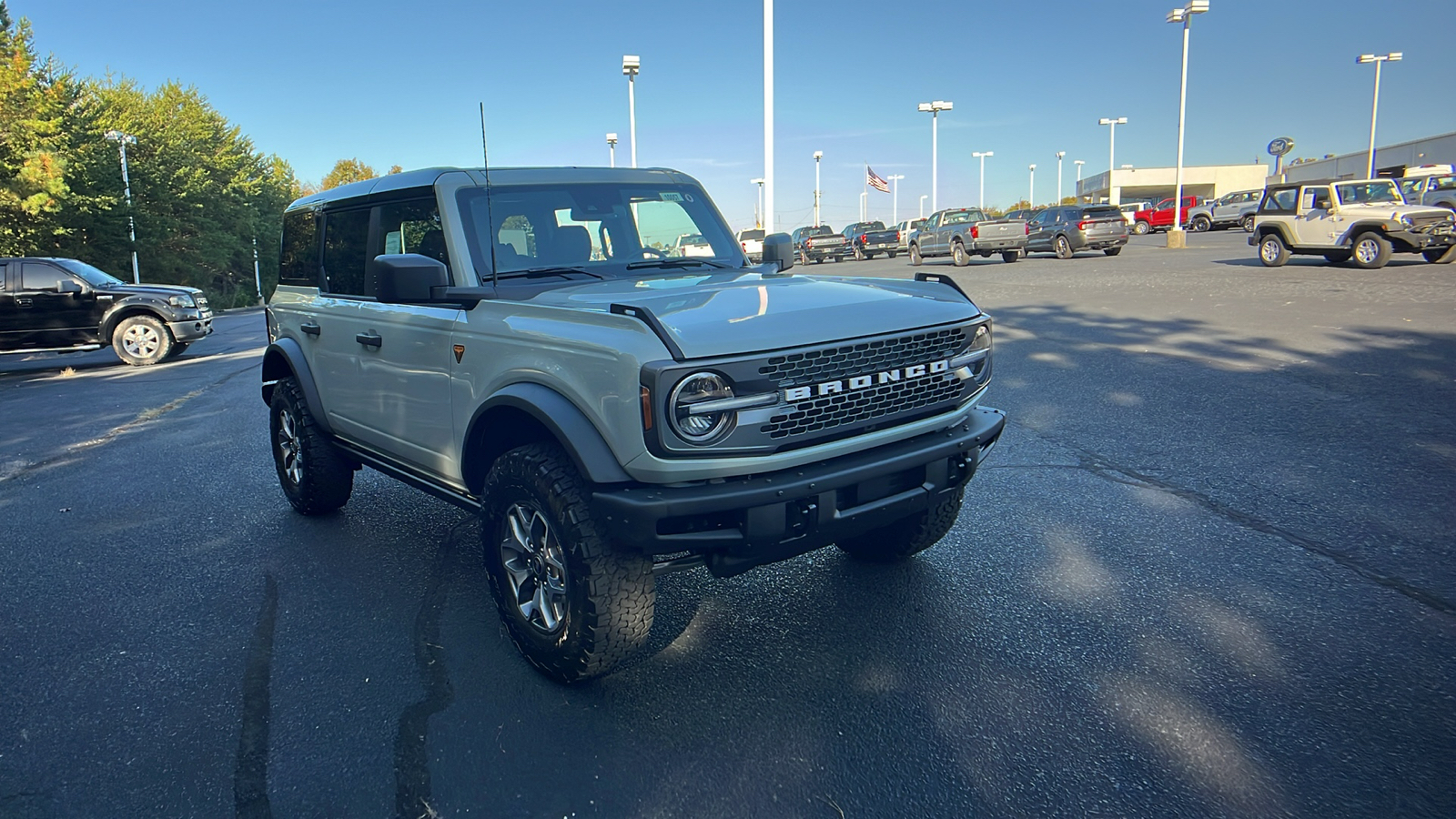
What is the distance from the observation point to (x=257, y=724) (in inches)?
129

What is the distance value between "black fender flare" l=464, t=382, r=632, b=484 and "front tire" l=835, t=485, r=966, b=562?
1543mm

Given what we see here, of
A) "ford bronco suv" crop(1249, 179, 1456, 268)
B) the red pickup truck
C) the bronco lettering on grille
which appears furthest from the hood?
the red pickup truck

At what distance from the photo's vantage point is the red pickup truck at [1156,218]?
165 ft

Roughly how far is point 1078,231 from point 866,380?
26.9 metres

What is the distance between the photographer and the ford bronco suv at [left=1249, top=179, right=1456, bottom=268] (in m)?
17.4

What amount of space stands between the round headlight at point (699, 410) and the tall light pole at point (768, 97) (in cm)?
1742

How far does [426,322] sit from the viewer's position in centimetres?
418

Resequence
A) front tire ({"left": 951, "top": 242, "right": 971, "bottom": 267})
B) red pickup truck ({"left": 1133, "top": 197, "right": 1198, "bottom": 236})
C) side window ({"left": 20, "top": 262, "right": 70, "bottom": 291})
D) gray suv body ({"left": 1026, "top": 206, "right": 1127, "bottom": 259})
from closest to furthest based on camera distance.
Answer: side window ({"left": 20, "top": 262, "right": 70, "bottom": 291})
gray suv body ({"left": 1026, "top": 206, "right": 1127, "bottom": 259})
front tire ({"left": 951, "top": 242, "right": 971, "bottom": 267})
red pickup truck ({"left": 1133, "top": 197, "right": 1198, "bottom": 236})

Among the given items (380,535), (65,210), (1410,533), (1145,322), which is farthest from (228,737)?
(65,210)

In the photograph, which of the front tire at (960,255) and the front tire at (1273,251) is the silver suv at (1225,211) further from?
the front tire at (1273,251)

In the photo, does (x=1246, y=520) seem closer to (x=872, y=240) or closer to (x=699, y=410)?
(x=699, y=410)

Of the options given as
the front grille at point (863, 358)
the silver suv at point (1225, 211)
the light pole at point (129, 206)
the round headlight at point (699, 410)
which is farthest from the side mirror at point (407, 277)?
the silver suv at point (1225, 211)

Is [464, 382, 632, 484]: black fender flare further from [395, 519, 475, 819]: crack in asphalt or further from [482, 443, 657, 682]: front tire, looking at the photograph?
[395, 519, 475, 819]: crack in asphalt

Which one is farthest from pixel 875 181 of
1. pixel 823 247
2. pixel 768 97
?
pixel 768 97
